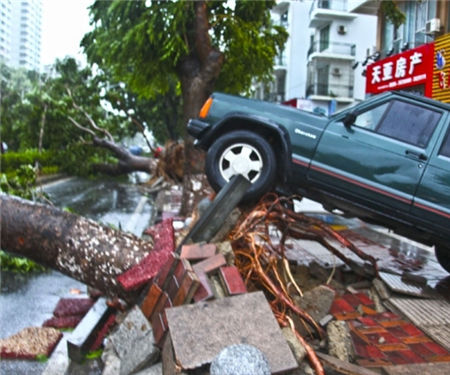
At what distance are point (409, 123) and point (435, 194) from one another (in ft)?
2.69

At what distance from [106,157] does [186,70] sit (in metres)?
11.6

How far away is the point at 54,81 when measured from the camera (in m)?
22.9

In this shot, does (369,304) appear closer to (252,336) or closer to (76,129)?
(252,336)

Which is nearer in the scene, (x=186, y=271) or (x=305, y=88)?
(x=186, y=271)

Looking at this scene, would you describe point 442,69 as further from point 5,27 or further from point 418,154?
point 5,27


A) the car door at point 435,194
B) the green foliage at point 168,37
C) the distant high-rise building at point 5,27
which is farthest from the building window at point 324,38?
the distant high-rise building at point 5,27

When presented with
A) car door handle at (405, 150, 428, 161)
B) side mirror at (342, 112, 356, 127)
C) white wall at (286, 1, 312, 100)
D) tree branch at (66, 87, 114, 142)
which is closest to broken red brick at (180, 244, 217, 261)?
side mirror at (342, 112, 356, 127)

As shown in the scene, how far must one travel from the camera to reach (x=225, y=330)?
3.04 meters

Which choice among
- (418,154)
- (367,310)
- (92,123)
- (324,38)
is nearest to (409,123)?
(418,154)

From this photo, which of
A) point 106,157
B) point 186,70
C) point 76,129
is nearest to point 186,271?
point 186,70

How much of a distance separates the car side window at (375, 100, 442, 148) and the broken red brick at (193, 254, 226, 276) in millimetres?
2454

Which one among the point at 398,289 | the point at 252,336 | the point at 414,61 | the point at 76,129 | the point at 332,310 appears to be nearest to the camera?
the point at 252,336

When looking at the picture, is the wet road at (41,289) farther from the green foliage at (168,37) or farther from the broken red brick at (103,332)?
the green foliage at (168,37)

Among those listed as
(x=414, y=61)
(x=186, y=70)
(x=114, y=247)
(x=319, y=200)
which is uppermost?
(x=414, y=61)
